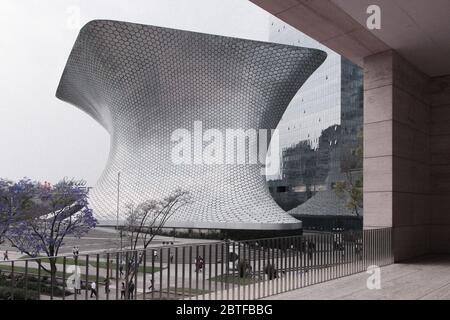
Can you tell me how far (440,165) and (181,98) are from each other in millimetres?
28400

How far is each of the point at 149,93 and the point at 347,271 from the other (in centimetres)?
3125

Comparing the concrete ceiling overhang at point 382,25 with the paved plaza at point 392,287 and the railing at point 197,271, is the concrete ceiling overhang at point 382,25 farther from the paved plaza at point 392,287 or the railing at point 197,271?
the paved plaza at point 392,287

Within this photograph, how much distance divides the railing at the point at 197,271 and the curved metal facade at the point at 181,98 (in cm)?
2254

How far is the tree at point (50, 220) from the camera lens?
18391 mm

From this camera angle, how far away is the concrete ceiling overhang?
650 cm

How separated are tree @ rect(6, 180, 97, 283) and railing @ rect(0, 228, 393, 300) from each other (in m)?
13.7

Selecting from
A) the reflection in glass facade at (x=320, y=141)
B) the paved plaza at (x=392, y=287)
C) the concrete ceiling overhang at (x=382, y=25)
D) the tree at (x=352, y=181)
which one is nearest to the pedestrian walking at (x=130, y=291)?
the paved plaza at (x=392, y=287)

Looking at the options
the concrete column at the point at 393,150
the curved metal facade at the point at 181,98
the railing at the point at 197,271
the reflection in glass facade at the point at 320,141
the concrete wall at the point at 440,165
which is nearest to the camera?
the railing at the point at 197,271

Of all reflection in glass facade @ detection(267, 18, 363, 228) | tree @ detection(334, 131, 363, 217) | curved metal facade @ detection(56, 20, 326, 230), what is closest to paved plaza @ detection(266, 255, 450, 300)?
curved metal facade @ detection(56, 20, 326, 230)

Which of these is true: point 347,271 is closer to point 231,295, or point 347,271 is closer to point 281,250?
point 281,250

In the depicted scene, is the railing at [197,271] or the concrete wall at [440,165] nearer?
the railing at [197,271]

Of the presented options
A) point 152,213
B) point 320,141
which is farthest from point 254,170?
point 320,141
